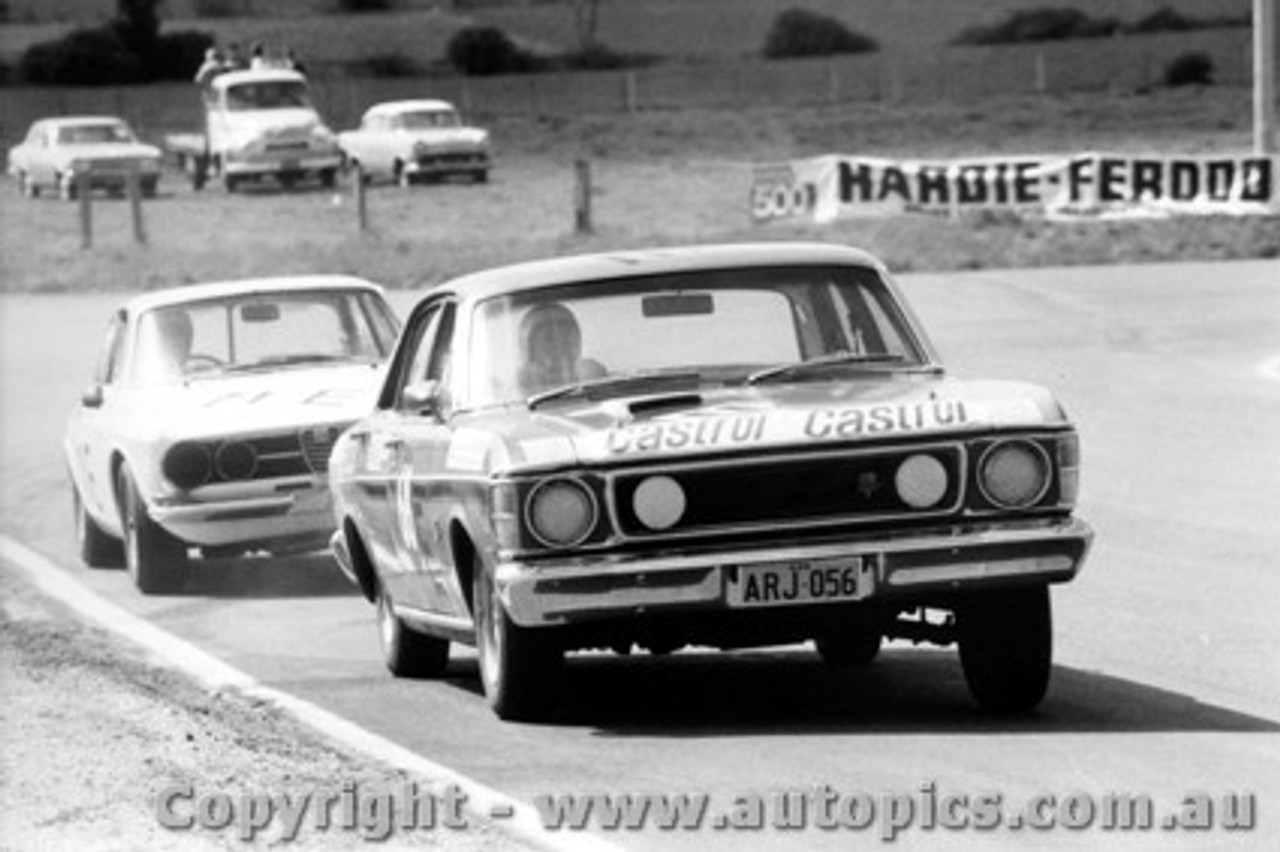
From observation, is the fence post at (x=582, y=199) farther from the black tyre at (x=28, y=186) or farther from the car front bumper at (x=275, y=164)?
the black tyre at (x=28, y=186)

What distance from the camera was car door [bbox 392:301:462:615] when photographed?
11.2 m

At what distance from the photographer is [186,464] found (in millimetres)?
16156

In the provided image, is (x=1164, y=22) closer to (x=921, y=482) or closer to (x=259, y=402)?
(x=259, y=402)

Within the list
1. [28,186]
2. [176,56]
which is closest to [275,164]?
[28,186]

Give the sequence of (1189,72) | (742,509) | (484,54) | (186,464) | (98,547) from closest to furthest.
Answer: (742,509), (186,464), (98,547), (1189,72), (484,54)

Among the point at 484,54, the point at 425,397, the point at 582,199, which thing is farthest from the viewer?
the point at 484,54

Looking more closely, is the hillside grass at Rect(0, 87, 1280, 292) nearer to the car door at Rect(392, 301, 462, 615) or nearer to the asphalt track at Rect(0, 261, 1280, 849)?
the asphalt track at Rect(0, 261, 1280, 849)

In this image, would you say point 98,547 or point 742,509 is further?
point 98,547

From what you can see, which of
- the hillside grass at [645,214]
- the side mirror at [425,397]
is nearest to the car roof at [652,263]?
the side mirror at [425,397]

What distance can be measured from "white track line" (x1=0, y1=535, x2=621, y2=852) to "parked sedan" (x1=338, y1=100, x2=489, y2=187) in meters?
45.0

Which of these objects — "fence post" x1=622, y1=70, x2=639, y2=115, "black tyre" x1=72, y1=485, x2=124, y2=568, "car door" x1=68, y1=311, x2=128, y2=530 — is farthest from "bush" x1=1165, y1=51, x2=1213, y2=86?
"black tyre" x1=72, y1=485, x2=124, y2=568

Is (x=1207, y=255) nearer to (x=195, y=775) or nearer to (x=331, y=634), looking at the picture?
(x=331, y=634)

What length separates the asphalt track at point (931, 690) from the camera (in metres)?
9.30

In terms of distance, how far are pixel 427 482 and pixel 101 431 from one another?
632 cm
